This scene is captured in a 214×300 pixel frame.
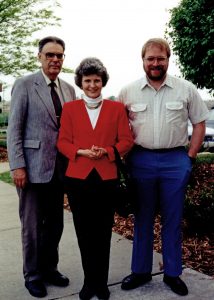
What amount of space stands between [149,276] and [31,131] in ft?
5.23

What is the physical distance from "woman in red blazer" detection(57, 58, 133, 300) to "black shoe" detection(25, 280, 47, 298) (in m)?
0.33

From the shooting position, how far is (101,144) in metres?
3.39

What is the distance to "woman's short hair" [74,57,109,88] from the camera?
3.34m

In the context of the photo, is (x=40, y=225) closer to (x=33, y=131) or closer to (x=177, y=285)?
(x=33, y=131)

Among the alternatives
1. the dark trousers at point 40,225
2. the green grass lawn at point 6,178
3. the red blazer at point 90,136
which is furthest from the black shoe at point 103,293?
the green grass lawn at point 6,178

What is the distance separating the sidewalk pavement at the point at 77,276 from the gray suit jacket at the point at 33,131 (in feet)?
3.12

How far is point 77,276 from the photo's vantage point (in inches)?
155

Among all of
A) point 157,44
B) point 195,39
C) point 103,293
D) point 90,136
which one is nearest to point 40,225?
point 103,293

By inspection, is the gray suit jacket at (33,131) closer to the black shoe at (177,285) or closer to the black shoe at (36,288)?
the black shoe at (36,288)

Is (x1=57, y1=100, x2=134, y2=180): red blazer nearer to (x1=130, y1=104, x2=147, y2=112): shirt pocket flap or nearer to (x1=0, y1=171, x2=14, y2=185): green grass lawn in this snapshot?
(x1=130, y1=104, x2=147, y2=112): shirt pocket flap

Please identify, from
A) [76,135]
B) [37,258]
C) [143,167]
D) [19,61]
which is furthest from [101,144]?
[19,61]

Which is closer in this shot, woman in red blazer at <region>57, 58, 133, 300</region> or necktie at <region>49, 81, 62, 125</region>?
woman in red blazer at <region>57, 58, 133, 300</region>

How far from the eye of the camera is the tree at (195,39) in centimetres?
1066

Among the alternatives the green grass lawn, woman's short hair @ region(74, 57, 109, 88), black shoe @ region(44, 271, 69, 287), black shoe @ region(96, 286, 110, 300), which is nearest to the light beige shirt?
woman's short hair @ region(74, 57, 109, 88)
